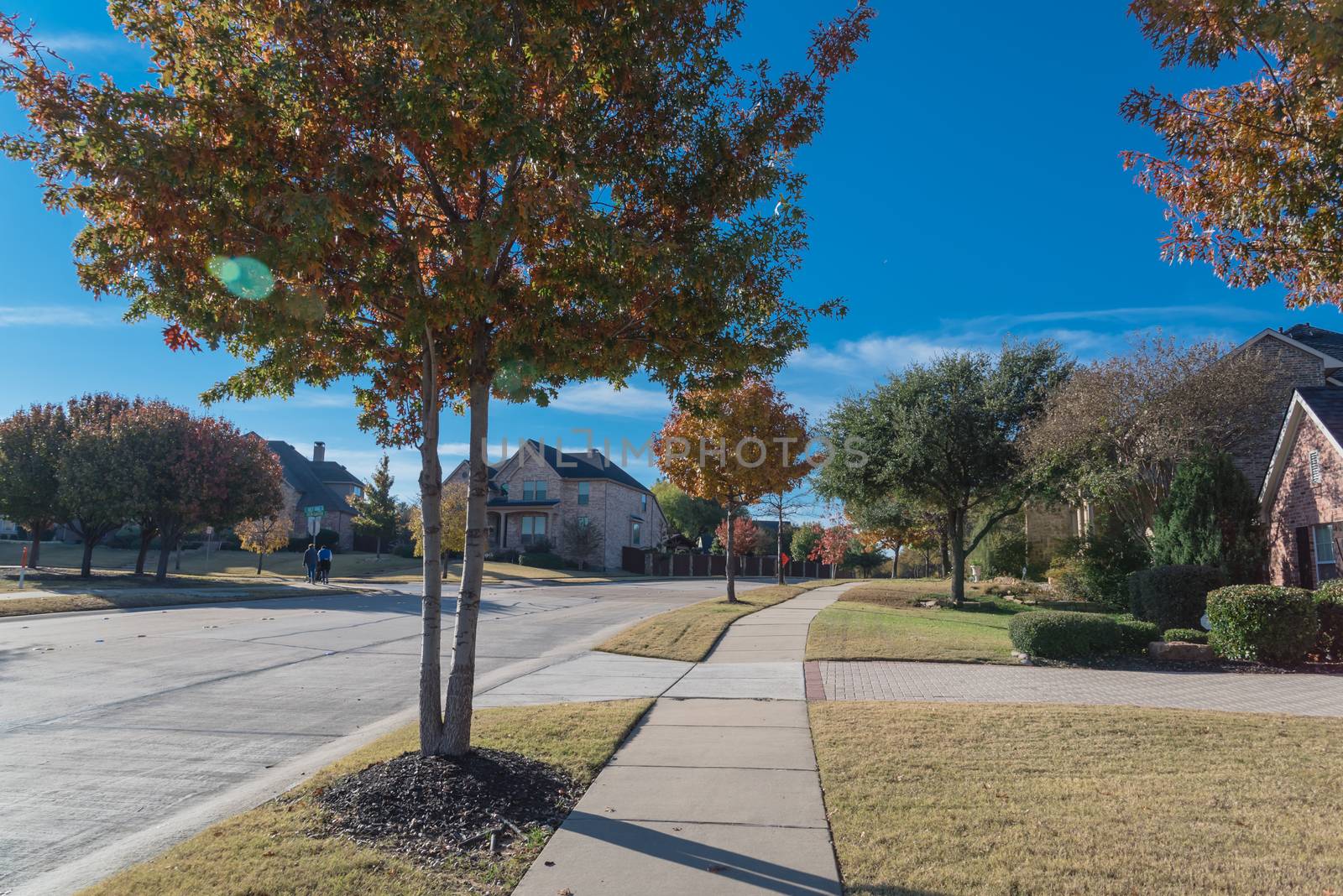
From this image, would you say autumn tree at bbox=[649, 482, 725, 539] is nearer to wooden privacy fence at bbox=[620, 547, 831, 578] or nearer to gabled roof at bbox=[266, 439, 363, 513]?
wooden privacy fence at bbox=[620, 547, 831, 578]

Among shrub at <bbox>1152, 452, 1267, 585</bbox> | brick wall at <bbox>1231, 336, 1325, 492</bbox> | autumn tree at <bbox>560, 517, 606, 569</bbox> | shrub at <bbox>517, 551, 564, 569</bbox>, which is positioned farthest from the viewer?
autumn tree at <bbox>560, 517, 606, 569</bbox>

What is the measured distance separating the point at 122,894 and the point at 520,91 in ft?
16.5

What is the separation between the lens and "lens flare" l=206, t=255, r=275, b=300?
16.9 ft

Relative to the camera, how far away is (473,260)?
17.2ft

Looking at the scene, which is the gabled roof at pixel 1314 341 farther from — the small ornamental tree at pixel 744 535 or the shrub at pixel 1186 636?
the small ornamental tree at pixel 744 535

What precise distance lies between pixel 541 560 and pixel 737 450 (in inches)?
983

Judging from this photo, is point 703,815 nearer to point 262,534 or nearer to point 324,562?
point 324,562

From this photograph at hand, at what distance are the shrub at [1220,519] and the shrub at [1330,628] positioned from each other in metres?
3.89

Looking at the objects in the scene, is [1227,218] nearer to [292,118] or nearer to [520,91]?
[520,91]

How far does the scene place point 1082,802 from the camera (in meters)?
5.32

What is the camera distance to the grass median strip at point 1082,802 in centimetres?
419

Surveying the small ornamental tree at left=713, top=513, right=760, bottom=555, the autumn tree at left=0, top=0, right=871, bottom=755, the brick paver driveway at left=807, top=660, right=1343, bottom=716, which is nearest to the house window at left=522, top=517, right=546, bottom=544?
the small ornamental tree at left=713, top=513, right=760, bottom=555

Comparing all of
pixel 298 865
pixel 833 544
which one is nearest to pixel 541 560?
pixel 833 544

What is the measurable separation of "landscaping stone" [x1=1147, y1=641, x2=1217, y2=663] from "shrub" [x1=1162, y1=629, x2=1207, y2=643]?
34 centimetres
